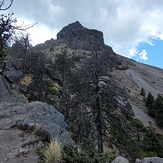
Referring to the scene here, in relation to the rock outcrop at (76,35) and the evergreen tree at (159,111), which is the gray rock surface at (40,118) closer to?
the evergreen tree at (159,111)

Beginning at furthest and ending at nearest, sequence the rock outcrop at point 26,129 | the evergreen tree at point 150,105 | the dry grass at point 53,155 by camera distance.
A: the evergreen tree at point 150,105 < the rock outcrop at point 26,129 < the dry grass at point 53,155

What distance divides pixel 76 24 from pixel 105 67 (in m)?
146

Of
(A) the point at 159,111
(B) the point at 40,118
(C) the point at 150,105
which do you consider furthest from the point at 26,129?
(C) the point at 150,105

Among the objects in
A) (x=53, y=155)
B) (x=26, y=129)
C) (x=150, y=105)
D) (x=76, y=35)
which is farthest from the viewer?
(x=76, y=35)

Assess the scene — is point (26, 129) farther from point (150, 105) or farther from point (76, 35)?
point (76, 35)

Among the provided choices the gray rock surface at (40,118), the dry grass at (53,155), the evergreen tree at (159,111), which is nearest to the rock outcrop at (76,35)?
the evergreen tree at (159,111)

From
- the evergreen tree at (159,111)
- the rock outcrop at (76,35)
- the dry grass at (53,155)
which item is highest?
the rock outcrop at (76,35)

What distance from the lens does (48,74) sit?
163ft

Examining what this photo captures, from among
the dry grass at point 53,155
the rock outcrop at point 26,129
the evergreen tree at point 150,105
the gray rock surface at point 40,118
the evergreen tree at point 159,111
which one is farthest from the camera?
the evergreen tree at point 150,105

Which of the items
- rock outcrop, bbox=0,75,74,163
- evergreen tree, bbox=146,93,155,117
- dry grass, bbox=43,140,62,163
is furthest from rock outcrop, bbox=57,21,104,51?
dry grass, bbox=43,140,62,163

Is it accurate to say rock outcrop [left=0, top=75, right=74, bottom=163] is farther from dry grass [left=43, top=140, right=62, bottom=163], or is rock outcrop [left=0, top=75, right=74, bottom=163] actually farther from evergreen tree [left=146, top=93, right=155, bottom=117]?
evergreen tree [left=146, top=93, right=155, bottom=117]

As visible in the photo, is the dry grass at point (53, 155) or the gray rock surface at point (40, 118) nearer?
the dry grass at point (53, 155)

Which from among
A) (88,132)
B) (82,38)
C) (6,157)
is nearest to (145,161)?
(6,157)

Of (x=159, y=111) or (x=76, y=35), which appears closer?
(x=159, y=111)
